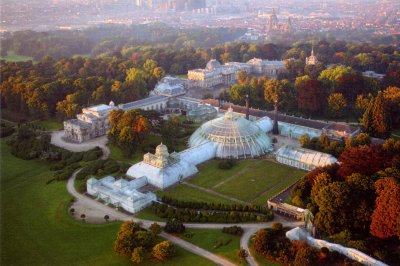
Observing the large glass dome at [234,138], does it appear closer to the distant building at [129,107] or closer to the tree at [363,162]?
the tree at [363,162]

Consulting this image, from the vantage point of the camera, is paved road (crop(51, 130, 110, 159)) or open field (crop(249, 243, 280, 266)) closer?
open field (crop(249, 243, 280, 266))

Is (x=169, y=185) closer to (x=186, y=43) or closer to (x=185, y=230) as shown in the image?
(x=185, y=230)

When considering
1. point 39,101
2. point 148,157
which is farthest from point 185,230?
point 39,101

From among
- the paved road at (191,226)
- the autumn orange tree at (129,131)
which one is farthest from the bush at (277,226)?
the autumn orange tree at (129,131)

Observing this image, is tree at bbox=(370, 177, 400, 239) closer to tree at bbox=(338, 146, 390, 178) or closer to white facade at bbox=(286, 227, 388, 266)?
Answer: white facade at bbox=(286, 227, 388, 266)

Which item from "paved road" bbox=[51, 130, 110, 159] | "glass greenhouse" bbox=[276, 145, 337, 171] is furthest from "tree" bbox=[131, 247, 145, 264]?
"glass greenhouse" bbox=[276, 145, 337, 171]

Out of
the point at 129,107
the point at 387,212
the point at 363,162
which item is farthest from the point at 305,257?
the point at 129,107
